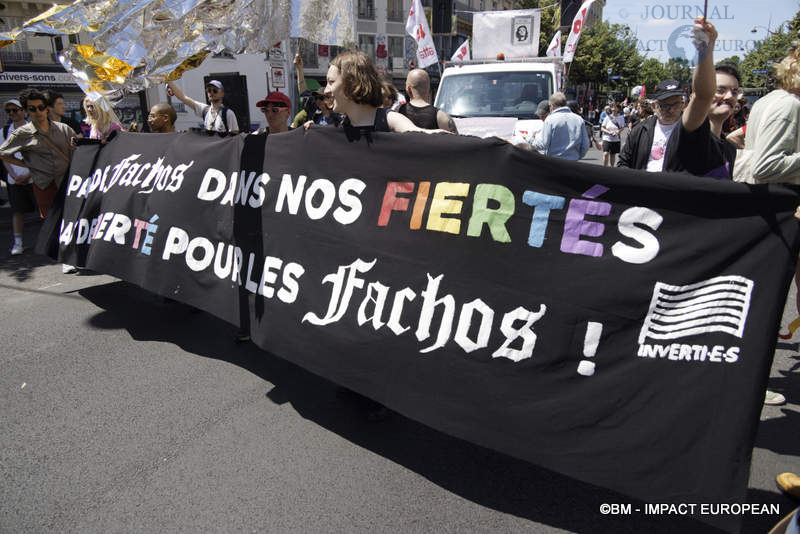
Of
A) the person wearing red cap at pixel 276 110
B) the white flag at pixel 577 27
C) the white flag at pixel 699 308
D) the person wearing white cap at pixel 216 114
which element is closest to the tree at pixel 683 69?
the white flag at pixel 699 308

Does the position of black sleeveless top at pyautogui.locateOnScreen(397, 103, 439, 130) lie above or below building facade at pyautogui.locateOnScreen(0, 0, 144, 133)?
below

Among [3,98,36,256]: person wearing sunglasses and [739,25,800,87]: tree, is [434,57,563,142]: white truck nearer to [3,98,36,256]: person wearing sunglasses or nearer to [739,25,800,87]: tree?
[3,98,36,256]: person wearing sunglasses

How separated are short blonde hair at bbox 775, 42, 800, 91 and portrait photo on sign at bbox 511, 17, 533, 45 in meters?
7.82

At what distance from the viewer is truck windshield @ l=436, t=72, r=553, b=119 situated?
8547mm

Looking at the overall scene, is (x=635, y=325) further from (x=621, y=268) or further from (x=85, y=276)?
(x=85, y=276)

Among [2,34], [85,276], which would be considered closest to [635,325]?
[2,34]

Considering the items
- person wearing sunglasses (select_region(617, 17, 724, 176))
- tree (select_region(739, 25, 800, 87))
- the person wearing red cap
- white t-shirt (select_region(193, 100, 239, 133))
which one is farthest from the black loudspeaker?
tree (select_region(739, 25, 800, 87))

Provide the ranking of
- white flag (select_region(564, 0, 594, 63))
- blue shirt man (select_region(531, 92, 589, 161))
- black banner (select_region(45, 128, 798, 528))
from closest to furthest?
black banner (select_region(45, 128, 798, 528)) < blue shirt man (select_region(531, 92, 589, 161)) < white flag (select_region(564, 0, 594, 63))

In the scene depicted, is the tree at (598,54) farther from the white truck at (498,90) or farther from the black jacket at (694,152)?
the black jacket at (694,152)

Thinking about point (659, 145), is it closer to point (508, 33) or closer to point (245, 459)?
point (245, 459)

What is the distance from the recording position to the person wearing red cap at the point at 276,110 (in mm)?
4746

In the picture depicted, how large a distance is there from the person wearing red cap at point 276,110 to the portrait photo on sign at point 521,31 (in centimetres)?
689

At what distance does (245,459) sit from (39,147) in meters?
5.16

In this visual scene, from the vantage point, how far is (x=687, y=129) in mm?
2666
